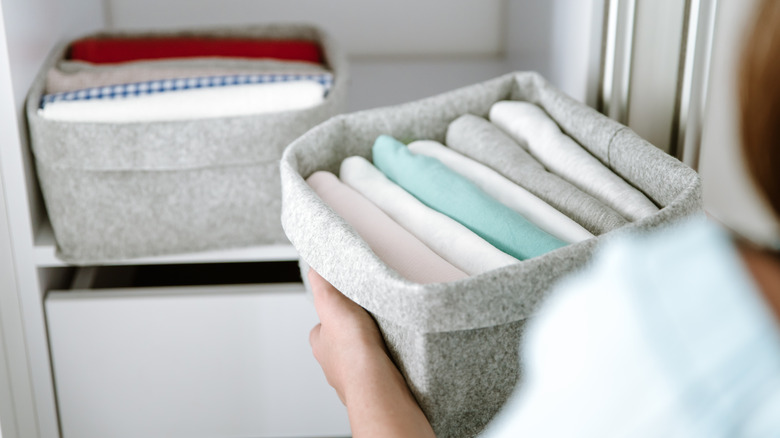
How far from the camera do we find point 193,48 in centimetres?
92

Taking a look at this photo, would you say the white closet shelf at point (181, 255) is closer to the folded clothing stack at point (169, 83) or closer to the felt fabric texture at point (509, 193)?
the folded clothing stack at point (169, 83)

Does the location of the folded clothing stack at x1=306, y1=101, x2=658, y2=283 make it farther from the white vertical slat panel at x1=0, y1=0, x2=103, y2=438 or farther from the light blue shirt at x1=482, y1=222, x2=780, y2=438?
the white vertical slat panel at x1=0, y1=0, x2=103, y2=438

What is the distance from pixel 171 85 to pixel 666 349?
635mm

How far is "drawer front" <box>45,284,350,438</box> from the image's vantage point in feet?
2.70

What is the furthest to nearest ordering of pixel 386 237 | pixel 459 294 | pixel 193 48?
pixel 193 48, pixel 386 237, pixel 459 294

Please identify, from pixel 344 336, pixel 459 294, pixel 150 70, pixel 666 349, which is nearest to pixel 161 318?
pixel 150 70

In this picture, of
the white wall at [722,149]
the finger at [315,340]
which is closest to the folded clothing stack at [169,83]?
the finger at [315,340]

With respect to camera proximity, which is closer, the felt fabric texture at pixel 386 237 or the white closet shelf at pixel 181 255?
the felt fabric texture at pixel 386 237

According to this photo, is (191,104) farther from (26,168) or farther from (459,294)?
(459,294)

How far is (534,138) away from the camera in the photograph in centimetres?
62

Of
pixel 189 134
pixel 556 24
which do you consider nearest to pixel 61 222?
pixel 189 134

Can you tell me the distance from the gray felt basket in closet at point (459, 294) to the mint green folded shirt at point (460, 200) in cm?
5

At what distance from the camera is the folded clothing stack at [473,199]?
0.47 metres

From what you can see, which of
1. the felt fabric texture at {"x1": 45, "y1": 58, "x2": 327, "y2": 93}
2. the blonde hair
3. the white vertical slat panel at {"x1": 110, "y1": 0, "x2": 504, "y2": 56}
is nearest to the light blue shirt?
the blonde hair
